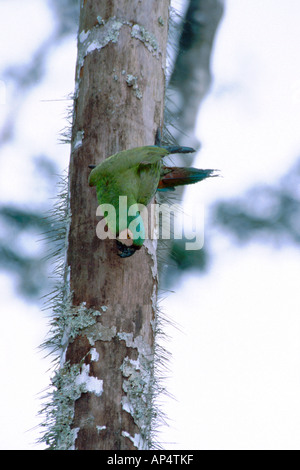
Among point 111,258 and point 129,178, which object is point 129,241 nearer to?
point 111,258

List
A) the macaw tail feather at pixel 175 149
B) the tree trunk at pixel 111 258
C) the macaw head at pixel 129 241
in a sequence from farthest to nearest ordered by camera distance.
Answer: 1. the macaw tail feather at pixel 175 149
2. the macaw head at pixel 129 241
3. the tree trunk at pixel 111 258

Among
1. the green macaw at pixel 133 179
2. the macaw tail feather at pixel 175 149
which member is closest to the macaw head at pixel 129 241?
the green macaw at pixel 133 179

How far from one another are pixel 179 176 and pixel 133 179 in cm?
29

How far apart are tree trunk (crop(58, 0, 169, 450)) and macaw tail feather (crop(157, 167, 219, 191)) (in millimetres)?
278

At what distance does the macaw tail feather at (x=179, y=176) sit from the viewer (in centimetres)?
217

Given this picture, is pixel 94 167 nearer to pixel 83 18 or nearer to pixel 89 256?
pixel 89 256

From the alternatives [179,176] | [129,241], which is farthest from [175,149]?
[129,241]

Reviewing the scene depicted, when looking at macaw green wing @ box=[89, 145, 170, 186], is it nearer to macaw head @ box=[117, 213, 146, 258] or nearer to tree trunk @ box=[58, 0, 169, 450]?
tree trunk @ box=[58, 0, 169, 450]

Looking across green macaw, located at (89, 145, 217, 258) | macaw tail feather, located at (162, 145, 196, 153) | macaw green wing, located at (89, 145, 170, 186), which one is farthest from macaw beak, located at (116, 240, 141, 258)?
macaw tail feather, located at (162, 145, 196, 153)

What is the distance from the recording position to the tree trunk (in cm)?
155

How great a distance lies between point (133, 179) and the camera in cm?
203

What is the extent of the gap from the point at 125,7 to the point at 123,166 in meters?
0.70

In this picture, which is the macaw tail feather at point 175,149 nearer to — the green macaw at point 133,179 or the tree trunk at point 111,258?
the green macaw at point 133,179
